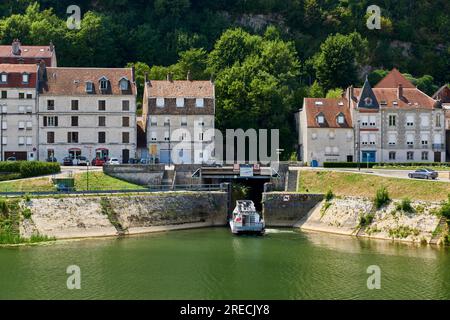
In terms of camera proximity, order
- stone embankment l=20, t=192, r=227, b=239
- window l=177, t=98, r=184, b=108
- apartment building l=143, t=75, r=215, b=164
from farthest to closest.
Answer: window l=177, t=98, r=184, b=108
apartment building l=143, t=75, r=215, b=164
stone embankment l=20, t=192, r=227, b=239

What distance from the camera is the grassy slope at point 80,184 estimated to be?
203ft

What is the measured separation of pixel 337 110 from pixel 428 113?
465 inches

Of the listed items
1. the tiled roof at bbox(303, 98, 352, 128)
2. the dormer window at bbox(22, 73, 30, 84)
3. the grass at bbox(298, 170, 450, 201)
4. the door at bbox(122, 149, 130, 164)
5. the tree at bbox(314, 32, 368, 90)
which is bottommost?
the grass at bbox(298, 170, 450, 201)

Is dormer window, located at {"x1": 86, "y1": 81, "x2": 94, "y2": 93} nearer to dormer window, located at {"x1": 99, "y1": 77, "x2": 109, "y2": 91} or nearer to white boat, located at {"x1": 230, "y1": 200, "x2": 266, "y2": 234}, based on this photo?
dormer window, located at {"x1": 99, "y1": 77, "x2": 109, "y2": 91}

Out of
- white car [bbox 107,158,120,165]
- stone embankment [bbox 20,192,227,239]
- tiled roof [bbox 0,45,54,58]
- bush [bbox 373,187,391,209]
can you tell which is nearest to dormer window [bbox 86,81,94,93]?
white car [bbox 107,158,120,165]

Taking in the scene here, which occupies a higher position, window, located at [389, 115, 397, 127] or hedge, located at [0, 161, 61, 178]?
window, located at [389, 115, 397, 127]

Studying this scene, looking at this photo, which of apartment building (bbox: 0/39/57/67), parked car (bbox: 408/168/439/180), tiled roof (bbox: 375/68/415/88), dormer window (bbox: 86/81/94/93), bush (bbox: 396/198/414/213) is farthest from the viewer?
tiled roof (bbox: 375/68/415/88)

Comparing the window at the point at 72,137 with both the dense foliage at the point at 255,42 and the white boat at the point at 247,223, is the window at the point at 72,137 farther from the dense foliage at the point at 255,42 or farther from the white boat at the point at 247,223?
the white boat at the point at 247,223

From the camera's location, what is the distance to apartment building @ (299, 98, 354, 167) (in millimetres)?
83438

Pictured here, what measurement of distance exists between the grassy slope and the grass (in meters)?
18.7

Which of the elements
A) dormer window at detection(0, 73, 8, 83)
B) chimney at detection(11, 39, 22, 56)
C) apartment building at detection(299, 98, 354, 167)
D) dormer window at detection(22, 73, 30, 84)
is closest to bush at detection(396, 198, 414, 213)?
apartment building at detection(299, 98, 354, 167)

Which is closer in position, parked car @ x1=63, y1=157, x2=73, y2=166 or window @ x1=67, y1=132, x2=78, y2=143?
parked car @ x1=63, y1=157, x2=73, y2=166

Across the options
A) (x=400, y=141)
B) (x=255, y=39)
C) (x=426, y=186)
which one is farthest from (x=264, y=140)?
(x=426, y=186)

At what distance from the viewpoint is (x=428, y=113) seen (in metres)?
84.4
